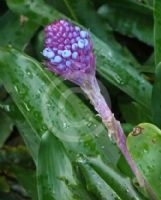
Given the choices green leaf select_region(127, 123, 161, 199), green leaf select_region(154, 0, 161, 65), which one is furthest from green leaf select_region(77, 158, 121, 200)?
green leaf select_region(154, 0, 161, 65)

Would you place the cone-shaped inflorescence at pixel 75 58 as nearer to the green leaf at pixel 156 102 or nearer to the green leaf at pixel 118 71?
the green leaf at pixel 156 102

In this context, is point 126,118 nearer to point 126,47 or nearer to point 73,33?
point 126,47

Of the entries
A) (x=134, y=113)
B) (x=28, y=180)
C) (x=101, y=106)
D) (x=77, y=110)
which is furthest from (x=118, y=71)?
(x=101, y=106)

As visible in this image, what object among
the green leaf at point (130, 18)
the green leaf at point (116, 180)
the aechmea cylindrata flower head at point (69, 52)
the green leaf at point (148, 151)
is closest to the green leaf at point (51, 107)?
the green leaf at point (116, 180)

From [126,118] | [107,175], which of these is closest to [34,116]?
[107,175]

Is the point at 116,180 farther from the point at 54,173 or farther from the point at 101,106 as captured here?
the point at 101,106

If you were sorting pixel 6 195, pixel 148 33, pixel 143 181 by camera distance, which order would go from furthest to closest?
pixel 148 33, pixel 6 195, pixel 143 181

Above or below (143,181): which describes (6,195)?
below
